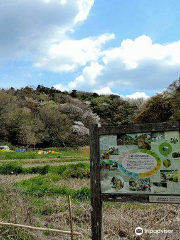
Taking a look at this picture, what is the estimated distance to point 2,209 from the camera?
190 inches

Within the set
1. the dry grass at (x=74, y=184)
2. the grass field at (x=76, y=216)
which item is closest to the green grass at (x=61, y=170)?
the dry grass at (x=74, y=184)

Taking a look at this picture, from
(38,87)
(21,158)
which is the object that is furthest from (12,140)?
(38,87)

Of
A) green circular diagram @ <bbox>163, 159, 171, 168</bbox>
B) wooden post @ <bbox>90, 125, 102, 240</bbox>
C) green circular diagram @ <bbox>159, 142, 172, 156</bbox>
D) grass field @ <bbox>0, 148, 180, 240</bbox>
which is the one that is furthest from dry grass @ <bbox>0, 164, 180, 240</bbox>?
green circular diagram @ <bbox>159, 142, 172, 156</bbox>

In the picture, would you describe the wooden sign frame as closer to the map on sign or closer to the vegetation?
the map on sign

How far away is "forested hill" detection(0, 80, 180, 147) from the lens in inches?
1089

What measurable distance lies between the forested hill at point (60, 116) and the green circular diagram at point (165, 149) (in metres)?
21.6

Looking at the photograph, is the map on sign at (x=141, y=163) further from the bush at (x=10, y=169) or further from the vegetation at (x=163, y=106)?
the vegetation at (x=163, y=106)

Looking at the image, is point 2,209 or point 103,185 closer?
point 103,185

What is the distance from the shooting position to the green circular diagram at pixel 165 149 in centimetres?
359

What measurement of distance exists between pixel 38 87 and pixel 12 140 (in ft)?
89.2

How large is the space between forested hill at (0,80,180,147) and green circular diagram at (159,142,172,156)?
21.6 m

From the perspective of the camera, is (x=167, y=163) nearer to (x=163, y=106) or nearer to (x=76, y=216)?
(x=76, y=216)

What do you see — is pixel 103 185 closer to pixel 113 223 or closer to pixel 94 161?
pixel 94 161

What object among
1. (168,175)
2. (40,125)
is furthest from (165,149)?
(40,125)
